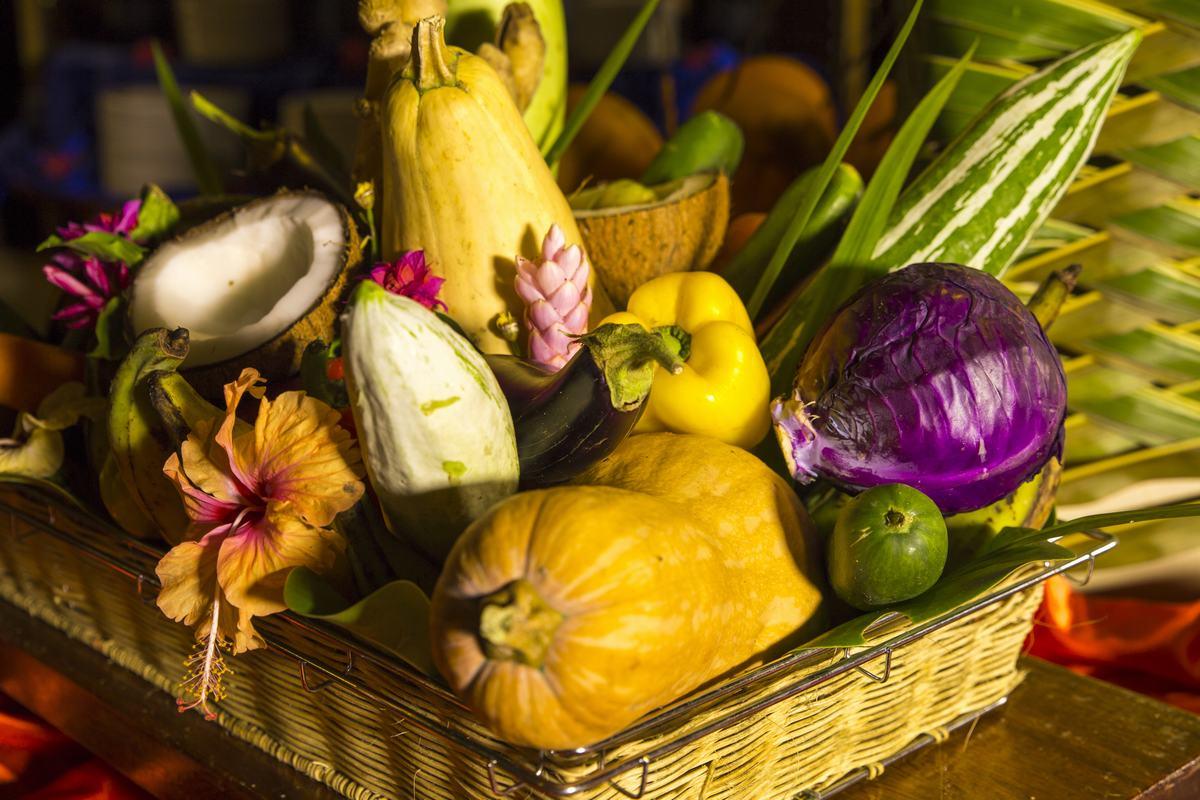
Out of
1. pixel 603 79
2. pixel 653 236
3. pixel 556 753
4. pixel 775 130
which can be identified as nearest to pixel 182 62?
pixel 775 130

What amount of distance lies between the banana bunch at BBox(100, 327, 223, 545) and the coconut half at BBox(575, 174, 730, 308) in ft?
0.92

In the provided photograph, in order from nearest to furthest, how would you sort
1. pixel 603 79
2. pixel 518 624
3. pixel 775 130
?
pixel 518 624 < pixel 603 79 < pixel 775 130

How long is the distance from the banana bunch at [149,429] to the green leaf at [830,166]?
33cm

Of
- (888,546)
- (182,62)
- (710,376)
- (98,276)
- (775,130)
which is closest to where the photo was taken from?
(888,546)

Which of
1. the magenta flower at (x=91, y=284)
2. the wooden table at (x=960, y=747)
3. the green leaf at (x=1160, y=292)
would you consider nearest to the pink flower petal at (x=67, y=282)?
the magenta flower at (x=91, y=284)

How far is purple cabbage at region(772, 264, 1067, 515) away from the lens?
55 centimetres

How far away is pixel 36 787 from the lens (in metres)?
0.71

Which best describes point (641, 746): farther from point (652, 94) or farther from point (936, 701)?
point (652, 94)

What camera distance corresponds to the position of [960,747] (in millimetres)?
638

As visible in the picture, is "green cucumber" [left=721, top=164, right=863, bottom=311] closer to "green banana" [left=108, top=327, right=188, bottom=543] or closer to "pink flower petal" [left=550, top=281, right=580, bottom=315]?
"pink flower petal" [left=550, top=281, right=580, bottom=315]

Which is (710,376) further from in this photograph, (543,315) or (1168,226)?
(1168,226)

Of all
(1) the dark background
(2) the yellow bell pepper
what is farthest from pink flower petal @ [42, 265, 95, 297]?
(1) the dark background

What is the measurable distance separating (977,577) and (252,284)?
46cm

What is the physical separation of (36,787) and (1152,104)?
0.83 meters
